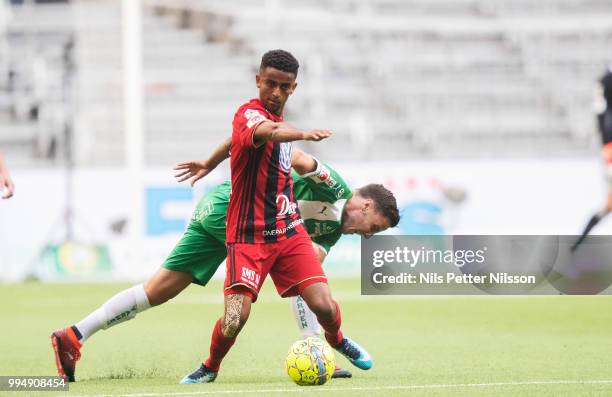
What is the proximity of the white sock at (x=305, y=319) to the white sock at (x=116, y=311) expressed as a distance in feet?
→ 3.16

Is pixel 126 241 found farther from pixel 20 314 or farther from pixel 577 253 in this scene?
pixel 577 253

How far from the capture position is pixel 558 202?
73.3 feet

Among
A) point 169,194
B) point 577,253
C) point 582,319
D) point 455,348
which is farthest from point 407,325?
point 169,194

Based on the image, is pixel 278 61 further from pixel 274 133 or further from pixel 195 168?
pixel 195 168

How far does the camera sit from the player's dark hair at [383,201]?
6824 millimetres

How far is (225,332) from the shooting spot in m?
6.47

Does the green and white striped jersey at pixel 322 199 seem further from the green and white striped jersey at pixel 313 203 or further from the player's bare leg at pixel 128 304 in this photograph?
the player's bare leg at pixel 128 304

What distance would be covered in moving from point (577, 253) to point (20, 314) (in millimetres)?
6788

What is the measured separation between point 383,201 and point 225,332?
4.00 feet

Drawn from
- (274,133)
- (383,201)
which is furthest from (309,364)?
(274,133)

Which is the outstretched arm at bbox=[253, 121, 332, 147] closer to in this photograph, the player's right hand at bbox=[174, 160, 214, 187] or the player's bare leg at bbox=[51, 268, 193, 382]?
the player's right hand at bbox=[174, 160, 214, 187]

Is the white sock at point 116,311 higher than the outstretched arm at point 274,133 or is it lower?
lower

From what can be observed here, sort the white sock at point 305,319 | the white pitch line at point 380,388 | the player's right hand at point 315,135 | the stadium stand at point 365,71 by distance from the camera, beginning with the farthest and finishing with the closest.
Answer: the stadium stand at point 365,71 → the white sock at point 305,319 → the white pitch line at point 380,388 → the player's right hand at point 315,135

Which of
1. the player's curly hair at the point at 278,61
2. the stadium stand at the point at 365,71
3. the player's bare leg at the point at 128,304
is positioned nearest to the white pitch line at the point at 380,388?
the player's bare leg at the point at 128,304
